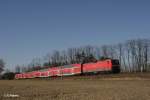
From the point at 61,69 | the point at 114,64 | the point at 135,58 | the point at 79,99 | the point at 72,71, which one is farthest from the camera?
the point at 135,58

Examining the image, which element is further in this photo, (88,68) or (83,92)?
(88,68)

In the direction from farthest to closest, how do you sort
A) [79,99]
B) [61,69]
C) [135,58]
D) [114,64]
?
[135,58], [61,69], [114,64], [79,99]

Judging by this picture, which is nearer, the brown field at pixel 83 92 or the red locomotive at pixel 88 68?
the brown field at pixel 83 92

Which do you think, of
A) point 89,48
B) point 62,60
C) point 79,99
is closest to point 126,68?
point 89,48

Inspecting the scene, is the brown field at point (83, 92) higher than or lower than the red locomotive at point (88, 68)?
lower

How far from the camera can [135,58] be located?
122m

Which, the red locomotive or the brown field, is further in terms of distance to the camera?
the red locomotive

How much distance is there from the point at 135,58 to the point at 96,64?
5644 cm

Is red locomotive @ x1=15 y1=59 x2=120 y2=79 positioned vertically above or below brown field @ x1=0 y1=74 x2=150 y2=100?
above

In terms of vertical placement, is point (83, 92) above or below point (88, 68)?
below

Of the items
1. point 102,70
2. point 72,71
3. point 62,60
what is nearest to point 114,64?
point 102,70

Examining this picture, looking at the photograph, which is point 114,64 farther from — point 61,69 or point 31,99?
point 31,99

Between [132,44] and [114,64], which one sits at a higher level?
[132,44]

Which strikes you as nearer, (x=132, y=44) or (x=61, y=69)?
(x=61, y=69)
